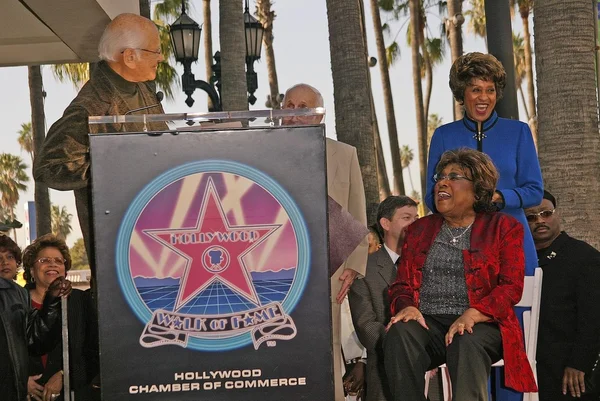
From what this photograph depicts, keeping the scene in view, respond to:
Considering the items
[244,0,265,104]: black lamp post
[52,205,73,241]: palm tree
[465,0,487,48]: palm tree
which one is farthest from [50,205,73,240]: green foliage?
[244,0,265,104]: black lamp post

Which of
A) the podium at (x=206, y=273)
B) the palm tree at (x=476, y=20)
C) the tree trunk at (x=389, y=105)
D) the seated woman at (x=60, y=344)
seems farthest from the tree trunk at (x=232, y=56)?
the palm tree at (x=476, y=20)

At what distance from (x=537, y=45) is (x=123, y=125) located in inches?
209

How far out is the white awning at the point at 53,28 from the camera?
9391 millimetres

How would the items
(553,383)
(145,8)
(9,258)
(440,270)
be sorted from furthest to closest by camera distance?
(145,8) → (9,258) → (553,383) → (440,270)

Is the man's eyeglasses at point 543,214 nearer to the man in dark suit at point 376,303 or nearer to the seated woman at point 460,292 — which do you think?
the man in dark suit at point 376,303

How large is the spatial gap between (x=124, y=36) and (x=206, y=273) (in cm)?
156

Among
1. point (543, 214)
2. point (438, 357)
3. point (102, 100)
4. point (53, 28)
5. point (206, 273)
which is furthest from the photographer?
point (53, 28)

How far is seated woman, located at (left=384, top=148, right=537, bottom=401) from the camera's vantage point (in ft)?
15.2

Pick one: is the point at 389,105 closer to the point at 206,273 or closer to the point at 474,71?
the point at 474,71

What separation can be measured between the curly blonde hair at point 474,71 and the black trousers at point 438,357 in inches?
54.7

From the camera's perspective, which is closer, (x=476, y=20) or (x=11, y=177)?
(x=476, y=20)

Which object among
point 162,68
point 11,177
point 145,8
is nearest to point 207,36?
point 162,68

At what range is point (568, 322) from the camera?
6.05 meters

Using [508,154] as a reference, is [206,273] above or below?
below
